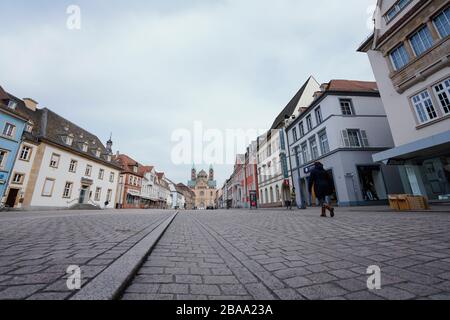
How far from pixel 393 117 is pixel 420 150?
10.0ft

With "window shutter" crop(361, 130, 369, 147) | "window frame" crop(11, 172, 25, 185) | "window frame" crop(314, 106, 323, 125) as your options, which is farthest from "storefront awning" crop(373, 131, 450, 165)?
"window frame" crop(11, 172, 25, 185)

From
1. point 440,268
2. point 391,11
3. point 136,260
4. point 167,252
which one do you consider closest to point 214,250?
point 167,252

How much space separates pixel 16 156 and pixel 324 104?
2918 centimetres

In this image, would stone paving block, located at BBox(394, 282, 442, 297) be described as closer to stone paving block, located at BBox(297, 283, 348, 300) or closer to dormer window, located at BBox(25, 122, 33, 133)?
stone paving block, located at BBox(297, 283, 348, 300)

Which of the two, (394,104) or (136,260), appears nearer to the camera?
(136,260)

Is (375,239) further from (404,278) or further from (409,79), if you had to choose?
(409,79)

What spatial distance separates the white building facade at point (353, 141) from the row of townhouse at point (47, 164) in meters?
28.2

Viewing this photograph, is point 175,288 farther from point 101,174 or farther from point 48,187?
point 101,174

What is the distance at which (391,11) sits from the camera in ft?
41.8

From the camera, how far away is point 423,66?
10633 mm

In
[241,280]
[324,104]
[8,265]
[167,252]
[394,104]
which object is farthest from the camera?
[324,104]

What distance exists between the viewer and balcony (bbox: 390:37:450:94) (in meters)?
9.67

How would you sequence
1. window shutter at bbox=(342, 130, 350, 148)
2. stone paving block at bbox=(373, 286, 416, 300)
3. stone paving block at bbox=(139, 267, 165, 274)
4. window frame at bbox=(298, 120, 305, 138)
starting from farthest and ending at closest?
window frame at bbox=(298, 120, 305, 138), window shutter at bbox=(342, 130, 350, 148), stone paving block at bbox=(139, 267, 165, 274), stone paving block at bbox=(373, 286, 416, 300)

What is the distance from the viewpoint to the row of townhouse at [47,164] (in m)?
18.6
